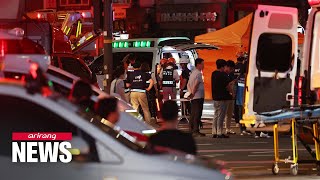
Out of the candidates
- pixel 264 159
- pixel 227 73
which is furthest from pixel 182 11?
pixel 264 159

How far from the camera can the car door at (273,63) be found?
1312 cm

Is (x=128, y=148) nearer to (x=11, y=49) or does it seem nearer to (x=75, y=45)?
(x=11, y=49)

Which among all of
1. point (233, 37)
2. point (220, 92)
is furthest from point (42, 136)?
point (233, 37)

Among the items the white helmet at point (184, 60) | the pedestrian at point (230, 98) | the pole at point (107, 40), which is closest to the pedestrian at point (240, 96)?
the pedestrian at point (230, 98)

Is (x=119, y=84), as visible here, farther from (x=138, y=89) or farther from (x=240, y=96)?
(x=240, y=96)

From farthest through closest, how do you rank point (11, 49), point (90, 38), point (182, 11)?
point (182, 11)
point (90, 38)
point (11, 49)

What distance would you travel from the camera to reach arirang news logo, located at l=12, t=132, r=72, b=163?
19.9ft

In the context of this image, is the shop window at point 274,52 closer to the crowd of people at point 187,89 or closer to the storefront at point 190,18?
the crowd of people at point 187,89

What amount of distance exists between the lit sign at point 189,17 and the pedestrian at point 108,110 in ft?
94.2

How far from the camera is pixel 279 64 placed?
44.2ft

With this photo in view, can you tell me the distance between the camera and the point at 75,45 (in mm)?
23188

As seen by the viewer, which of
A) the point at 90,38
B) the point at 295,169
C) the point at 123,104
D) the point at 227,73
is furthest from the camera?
the point at 90,38

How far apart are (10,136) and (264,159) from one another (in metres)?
9.22

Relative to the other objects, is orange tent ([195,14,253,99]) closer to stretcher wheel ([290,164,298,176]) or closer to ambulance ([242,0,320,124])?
ambulance ([242,0,320,124])
